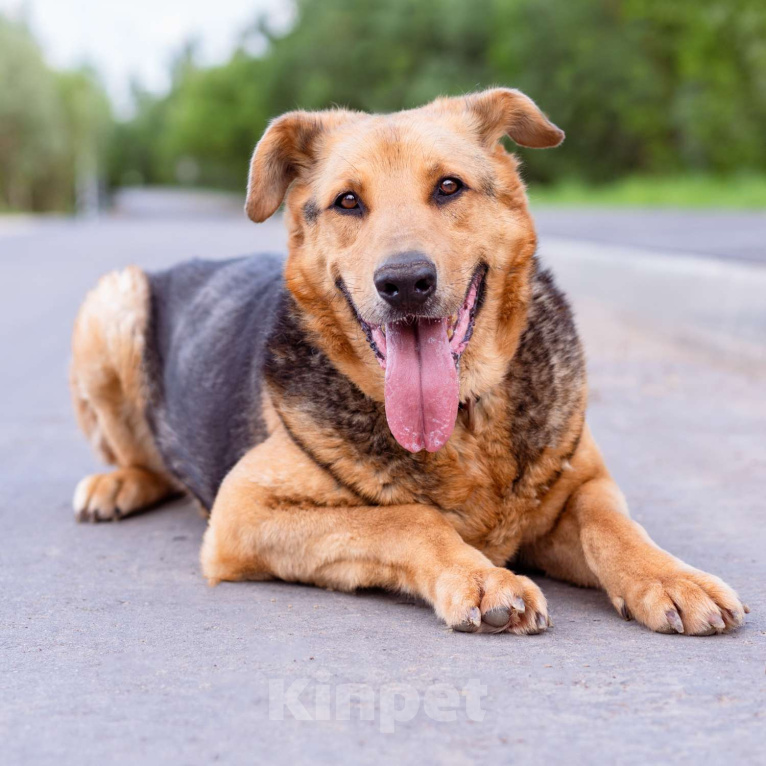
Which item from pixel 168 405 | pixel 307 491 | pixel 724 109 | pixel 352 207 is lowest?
pixel 724 109

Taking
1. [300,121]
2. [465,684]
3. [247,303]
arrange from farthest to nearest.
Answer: [247,303], [300,121], [465,684]

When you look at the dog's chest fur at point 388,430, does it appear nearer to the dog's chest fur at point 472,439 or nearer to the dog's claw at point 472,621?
the dog's chest fur at point 472,439

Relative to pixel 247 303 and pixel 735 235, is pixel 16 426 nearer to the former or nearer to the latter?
pixel 247 303

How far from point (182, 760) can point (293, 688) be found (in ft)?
1.62

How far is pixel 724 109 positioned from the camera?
45125 mm

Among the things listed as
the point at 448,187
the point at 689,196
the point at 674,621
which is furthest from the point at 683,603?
the point at 689,196

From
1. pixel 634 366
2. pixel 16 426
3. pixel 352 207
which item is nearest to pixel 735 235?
pixel 634 366

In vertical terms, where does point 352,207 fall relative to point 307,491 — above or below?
above

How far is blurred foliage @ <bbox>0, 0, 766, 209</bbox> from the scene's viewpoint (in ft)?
149

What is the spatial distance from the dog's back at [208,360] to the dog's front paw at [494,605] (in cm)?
136

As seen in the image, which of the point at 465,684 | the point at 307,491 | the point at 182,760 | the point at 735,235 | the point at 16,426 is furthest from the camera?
the point at 735,235

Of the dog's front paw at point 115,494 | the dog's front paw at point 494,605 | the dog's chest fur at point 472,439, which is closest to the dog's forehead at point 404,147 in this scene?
the dog's chest fur at point 472,439

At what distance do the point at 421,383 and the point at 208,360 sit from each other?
160 centimetres

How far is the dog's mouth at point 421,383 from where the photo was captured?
395 cm
